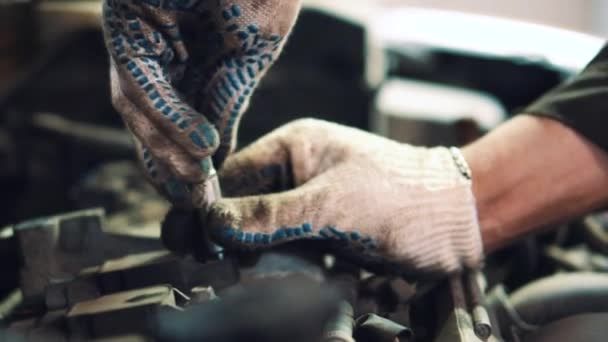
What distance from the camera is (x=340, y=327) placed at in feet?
2.16

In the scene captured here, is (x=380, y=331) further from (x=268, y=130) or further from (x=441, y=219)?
(x=268, y=130)

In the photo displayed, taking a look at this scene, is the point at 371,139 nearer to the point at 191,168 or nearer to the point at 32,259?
the point at 191,168

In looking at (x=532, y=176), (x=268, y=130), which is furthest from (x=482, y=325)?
(x=268, y=130)

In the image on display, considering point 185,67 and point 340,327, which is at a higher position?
point 185,67

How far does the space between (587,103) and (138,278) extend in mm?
568

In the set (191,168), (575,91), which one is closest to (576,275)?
(575,91)

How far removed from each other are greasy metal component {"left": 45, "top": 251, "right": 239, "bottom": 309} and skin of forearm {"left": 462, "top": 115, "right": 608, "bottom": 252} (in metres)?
0.35

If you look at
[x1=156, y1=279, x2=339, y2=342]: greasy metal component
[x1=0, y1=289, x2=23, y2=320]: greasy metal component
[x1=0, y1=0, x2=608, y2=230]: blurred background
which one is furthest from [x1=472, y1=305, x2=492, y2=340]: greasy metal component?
[x1=0, y1=0, x2=608, y2=230]: blurred background

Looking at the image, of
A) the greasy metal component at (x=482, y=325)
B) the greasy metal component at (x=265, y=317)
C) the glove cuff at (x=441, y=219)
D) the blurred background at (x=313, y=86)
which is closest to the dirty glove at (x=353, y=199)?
the glove cuff at (x=441, y=219)

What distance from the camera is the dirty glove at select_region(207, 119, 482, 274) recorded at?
77 cm

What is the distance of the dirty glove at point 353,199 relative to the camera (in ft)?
2.53

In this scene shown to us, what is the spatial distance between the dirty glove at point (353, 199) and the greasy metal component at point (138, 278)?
0.15 feet

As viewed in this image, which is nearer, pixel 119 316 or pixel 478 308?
pixel 119 316

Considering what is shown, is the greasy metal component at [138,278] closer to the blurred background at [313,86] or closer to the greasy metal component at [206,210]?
the greasy metal component at [206,210]
